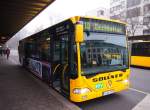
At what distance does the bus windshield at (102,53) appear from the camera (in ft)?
22.4

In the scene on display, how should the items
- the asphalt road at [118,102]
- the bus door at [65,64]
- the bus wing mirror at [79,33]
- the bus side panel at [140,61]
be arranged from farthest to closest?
1. the bus side panel at [140,61]
2. the bus door at [65,64]
3. the asphalt road at [118,102]
4. the bus wing mirror at [79,33]

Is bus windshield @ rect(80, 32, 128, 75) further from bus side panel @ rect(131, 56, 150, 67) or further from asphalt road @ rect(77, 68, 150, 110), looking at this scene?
bus side panel @ rect(131, 56, 150, 67)

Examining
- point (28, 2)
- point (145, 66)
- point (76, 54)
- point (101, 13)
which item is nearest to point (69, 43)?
point (76, 54)

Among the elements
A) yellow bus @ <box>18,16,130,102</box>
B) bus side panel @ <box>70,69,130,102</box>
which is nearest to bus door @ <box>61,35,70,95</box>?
yellow bus @ <box>18,16,130,102</box>

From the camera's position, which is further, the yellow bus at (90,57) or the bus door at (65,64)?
the bus door at (65,64)

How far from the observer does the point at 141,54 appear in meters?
20.0

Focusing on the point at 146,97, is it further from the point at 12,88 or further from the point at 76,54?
the point at 12,88

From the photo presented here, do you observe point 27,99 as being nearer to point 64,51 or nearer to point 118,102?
point 64,51

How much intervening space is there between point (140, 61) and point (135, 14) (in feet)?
106

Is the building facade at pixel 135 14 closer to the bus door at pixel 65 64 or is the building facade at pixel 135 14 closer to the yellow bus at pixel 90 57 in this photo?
the yellow bus at pixel 90 57

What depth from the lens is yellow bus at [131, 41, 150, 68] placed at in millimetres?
19250

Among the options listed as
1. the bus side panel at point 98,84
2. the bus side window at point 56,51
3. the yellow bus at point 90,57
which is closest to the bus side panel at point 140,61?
the yellow bus at point 90,57

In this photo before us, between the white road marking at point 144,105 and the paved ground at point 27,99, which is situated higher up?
the paved ground at point 27,99

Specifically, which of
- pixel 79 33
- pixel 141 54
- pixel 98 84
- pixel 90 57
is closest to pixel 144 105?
pixel 98 84
